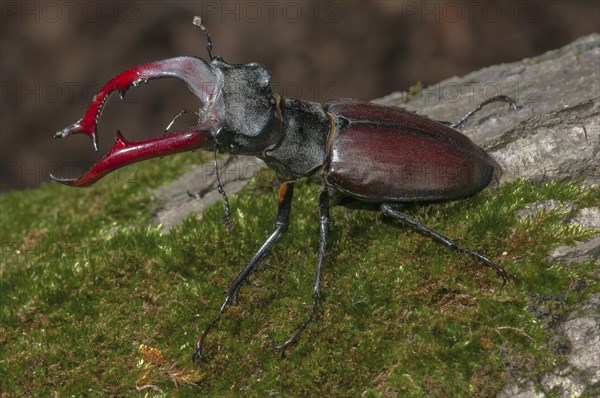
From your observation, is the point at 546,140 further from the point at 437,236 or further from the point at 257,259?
the point at 257,259

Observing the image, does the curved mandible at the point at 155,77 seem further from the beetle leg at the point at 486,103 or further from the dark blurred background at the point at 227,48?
the dark blurred background at the point at 227,48

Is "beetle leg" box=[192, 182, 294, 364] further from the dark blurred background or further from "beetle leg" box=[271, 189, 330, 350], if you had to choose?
the dark blurred background

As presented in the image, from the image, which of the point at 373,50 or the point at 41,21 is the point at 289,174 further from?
the point at 41,21

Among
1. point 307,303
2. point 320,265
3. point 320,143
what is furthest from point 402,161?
point 307,303

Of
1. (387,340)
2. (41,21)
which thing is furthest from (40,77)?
(387,340)

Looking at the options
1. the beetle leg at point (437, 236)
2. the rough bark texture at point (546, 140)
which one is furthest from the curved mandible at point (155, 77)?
the rough bark texture at point (546, 140)
